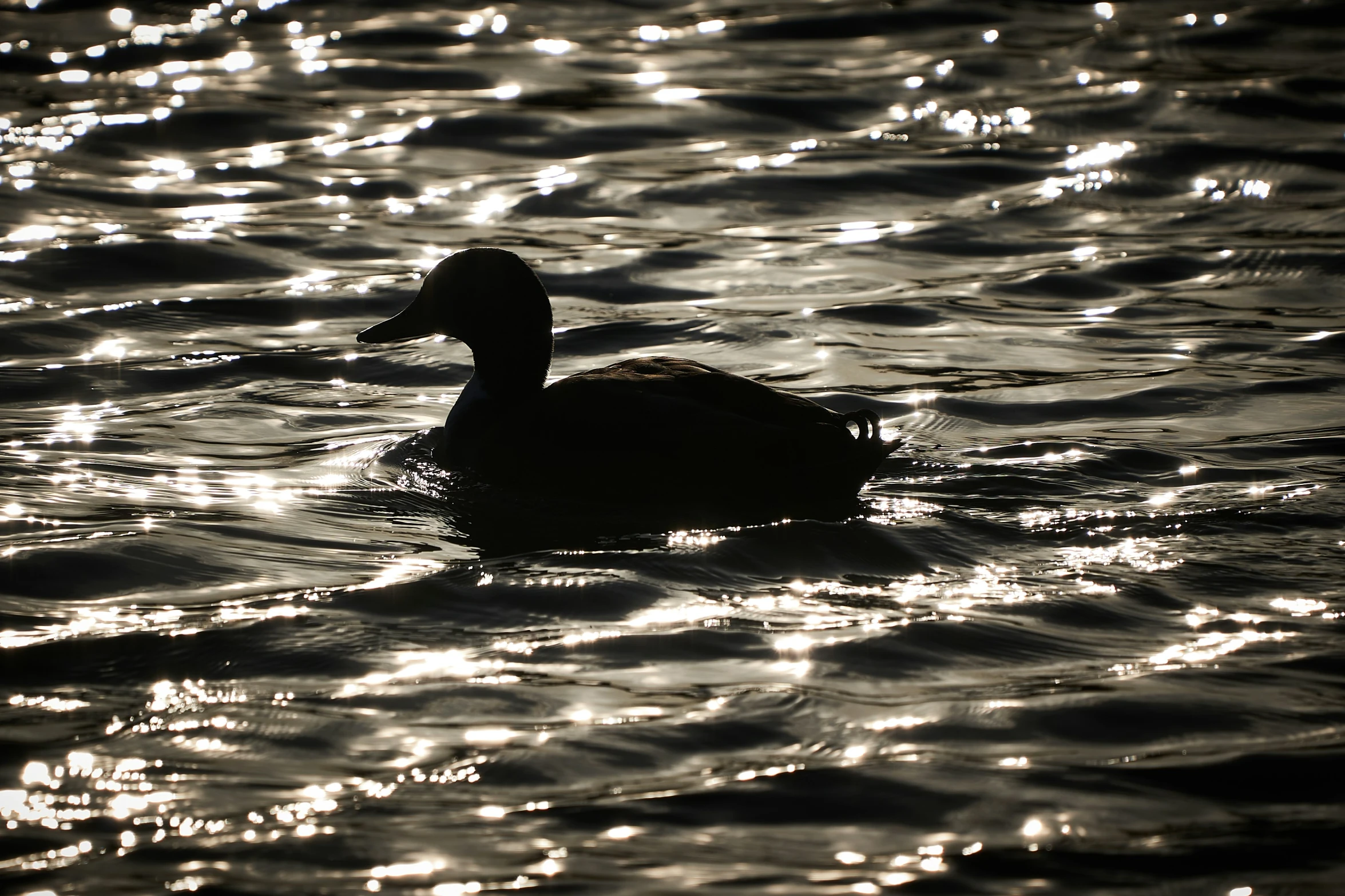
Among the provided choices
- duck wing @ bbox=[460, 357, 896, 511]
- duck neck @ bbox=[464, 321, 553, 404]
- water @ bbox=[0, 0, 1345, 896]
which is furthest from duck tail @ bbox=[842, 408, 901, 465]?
duck neck @ bbox=[464, 321, 553, 404]

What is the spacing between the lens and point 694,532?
5.96 m

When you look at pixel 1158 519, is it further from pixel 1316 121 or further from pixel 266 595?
pixel 1316 121

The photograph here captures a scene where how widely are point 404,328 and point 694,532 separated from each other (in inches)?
83.2

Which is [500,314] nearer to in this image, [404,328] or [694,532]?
[404,328]

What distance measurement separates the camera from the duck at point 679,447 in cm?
612

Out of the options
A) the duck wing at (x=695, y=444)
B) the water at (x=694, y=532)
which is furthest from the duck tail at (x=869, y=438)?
the water at (x=694, y=532)

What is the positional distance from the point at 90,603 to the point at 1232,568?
3605 mm

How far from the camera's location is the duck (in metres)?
6.12

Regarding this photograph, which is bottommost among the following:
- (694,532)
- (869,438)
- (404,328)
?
(694,532)

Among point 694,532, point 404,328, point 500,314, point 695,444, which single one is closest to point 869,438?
point 695,444

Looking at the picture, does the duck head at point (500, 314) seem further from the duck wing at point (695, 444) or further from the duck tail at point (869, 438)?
the duck tail at point (869, 438)

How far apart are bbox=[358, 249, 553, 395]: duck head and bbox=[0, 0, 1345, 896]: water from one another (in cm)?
51

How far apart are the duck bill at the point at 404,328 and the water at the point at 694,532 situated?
15.6 inches

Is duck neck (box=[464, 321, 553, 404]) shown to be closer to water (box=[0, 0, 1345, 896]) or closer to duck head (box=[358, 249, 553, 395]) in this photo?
duck head (box=[358, 249, 553, 395])
